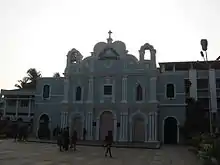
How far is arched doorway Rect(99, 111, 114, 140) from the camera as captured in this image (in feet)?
108

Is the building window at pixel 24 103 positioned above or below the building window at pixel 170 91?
below

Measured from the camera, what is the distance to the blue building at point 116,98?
32062mm

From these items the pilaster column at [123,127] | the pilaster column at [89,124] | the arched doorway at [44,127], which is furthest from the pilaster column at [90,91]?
the arched doorway at [44,127]

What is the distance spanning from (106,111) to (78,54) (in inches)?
325

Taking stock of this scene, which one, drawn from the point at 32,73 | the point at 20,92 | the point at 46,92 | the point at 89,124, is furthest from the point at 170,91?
the point at 32,73

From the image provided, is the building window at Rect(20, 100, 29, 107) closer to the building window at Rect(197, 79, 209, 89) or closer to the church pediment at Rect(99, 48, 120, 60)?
the church pediment at Rect(99, 48, 120, 60)

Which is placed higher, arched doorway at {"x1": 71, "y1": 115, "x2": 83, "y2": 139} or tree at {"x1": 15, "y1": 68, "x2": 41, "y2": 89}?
tree at {"x1": 15, "y1": 68, "x2": 41, "y2": 89}

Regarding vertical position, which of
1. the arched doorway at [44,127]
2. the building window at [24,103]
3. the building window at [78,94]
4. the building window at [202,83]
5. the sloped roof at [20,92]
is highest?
the building window at [202,83]

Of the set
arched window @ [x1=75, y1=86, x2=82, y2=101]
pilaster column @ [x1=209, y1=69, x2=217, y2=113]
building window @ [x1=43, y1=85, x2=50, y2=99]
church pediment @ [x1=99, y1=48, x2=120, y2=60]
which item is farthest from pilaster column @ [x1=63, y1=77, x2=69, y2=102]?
pilaster column @ [x1=209, y1=69, x2=217, y2=113]

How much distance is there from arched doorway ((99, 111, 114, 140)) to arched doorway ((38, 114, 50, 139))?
21.0 feet

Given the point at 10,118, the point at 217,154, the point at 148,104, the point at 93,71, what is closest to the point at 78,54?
the point at 93,71

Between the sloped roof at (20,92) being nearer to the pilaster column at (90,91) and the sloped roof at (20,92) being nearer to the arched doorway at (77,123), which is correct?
the arched doorway at (77,123)

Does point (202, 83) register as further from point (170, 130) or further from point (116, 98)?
point (116, 98)

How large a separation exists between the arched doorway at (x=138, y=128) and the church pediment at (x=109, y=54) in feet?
23.9
